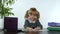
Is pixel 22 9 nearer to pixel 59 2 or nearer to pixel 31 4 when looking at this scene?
pixel 31 4

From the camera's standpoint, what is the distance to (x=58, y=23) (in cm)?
165

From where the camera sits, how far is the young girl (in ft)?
5.41

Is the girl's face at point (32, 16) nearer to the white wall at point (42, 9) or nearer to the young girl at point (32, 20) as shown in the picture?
the young girl at point (32, 20)

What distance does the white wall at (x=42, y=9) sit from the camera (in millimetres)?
1726

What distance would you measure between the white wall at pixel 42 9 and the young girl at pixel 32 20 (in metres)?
0.06

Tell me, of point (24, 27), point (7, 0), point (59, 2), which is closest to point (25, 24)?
point (24, 27)

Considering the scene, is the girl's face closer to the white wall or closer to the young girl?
the young girl

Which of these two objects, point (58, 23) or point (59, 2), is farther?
point (59, 2)

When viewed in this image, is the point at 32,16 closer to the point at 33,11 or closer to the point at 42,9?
the point at 33,11

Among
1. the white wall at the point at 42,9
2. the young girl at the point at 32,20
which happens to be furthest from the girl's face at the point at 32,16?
the white wall at the point at 42,9

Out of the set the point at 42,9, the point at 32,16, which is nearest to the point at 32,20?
the point at 32,16

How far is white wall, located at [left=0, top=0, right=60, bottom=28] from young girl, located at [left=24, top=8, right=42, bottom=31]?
58 millimetres

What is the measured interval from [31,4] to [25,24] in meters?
0.25

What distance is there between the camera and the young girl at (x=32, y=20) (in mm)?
1649
